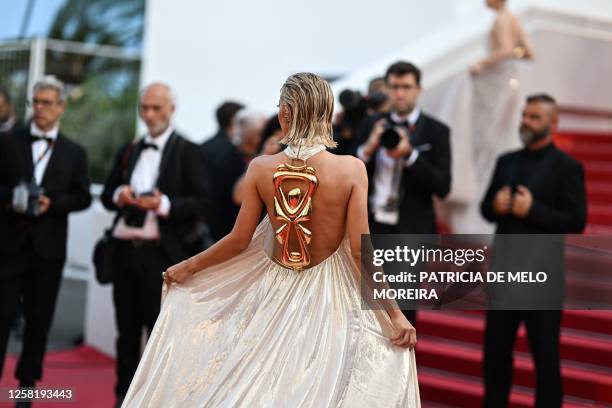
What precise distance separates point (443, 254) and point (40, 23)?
1263cm

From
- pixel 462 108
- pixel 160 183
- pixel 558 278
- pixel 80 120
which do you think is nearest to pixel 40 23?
pixel 80 120

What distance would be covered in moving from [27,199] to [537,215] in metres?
3.07

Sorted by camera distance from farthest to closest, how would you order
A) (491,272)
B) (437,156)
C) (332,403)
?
(437,156) → (491,272) → (332,403)

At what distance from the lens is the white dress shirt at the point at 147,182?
6.36 meters

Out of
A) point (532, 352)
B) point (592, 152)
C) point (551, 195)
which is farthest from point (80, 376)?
point (592, 152)

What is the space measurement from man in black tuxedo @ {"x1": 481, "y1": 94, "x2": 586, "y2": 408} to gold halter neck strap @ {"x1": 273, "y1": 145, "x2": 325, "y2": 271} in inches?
77.6

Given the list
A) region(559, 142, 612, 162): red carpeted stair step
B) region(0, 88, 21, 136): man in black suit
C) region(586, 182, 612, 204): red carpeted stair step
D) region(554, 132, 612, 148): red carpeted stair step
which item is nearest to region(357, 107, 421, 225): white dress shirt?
region(586, 182, 612, 204): red carpeted stair step

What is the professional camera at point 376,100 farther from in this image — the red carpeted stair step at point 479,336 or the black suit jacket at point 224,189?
the red carpeted stair step at point 479,336

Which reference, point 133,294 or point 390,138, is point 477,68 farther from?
point 133,294

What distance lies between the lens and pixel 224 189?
7754 mm

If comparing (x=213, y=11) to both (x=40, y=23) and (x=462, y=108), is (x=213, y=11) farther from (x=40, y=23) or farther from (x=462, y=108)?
(x=462, y=108)

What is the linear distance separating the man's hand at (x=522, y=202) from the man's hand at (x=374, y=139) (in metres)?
0.90

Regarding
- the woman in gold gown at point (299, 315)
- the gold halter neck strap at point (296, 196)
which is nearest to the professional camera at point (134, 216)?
the woman in gold gown at point (299, 315)

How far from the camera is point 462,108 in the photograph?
898 cm
